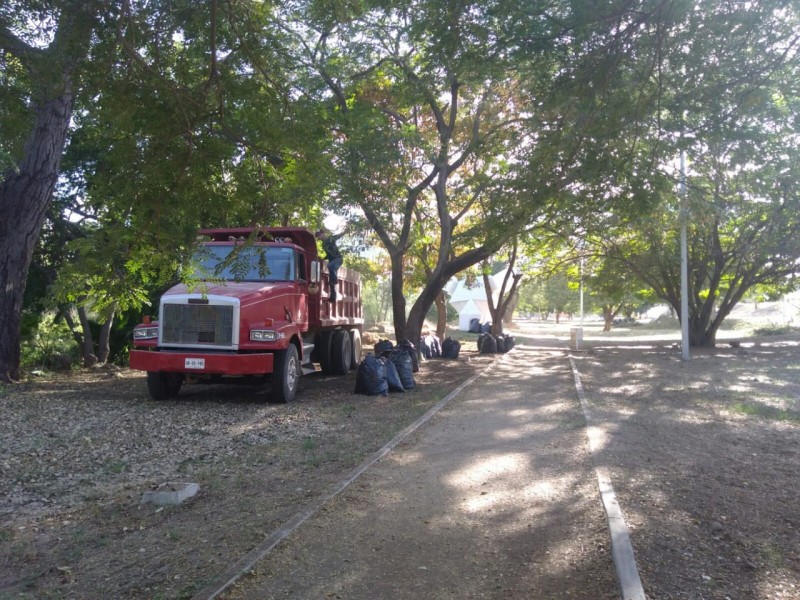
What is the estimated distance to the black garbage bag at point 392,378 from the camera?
44.7ft

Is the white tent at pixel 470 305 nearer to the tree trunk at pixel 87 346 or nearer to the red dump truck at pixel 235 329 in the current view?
the tree trunk at pixel 87 346

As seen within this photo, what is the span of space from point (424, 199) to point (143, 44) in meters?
14.3

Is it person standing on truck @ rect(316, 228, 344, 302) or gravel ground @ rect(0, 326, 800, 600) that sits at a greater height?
person standing on truck @ rect(316, 228, 344, 302)

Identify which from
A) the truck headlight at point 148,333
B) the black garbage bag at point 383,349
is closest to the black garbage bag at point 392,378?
the black garbage bag at point 383,349

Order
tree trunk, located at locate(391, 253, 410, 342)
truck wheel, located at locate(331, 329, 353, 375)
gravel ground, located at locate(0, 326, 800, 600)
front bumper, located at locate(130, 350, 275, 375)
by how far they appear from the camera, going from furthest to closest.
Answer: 1. tree trunk, located at locate(391, 253, 410, 342)
2. truck wheel, located at locate(331, 329, 353, 375)
3. front bumper, located at locate(130, 350, 275, 375)
4. gravel ground, located at locate(0, 326, 800, 600)

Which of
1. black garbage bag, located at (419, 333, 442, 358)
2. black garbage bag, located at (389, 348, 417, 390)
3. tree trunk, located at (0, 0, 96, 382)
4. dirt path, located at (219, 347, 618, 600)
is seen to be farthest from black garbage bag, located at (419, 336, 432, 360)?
dirt path, located at (219, 347, 618, 600)

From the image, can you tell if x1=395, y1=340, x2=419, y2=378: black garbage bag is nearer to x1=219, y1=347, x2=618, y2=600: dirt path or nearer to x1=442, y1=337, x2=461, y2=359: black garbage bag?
x1=442, y1=337, x2=461, y2=359: black garbage bag

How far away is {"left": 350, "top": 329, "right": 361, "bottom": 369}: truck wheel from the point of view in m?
17.6

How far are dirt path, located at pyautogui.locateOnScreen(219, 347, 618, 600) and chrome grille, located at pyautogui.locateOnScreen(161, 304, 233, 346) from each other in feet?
13.8

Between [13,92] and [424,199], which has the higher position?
[424,199]

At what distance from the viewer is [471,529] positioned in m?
5.13

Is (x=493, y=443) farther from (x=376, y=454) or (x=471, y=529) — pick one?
(x=471, y=529)

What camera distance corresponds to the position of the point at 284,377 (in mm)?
11625

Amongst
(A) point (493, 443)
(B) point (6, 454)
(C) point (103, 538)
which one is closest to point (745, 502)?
(A) point (493, 443)
